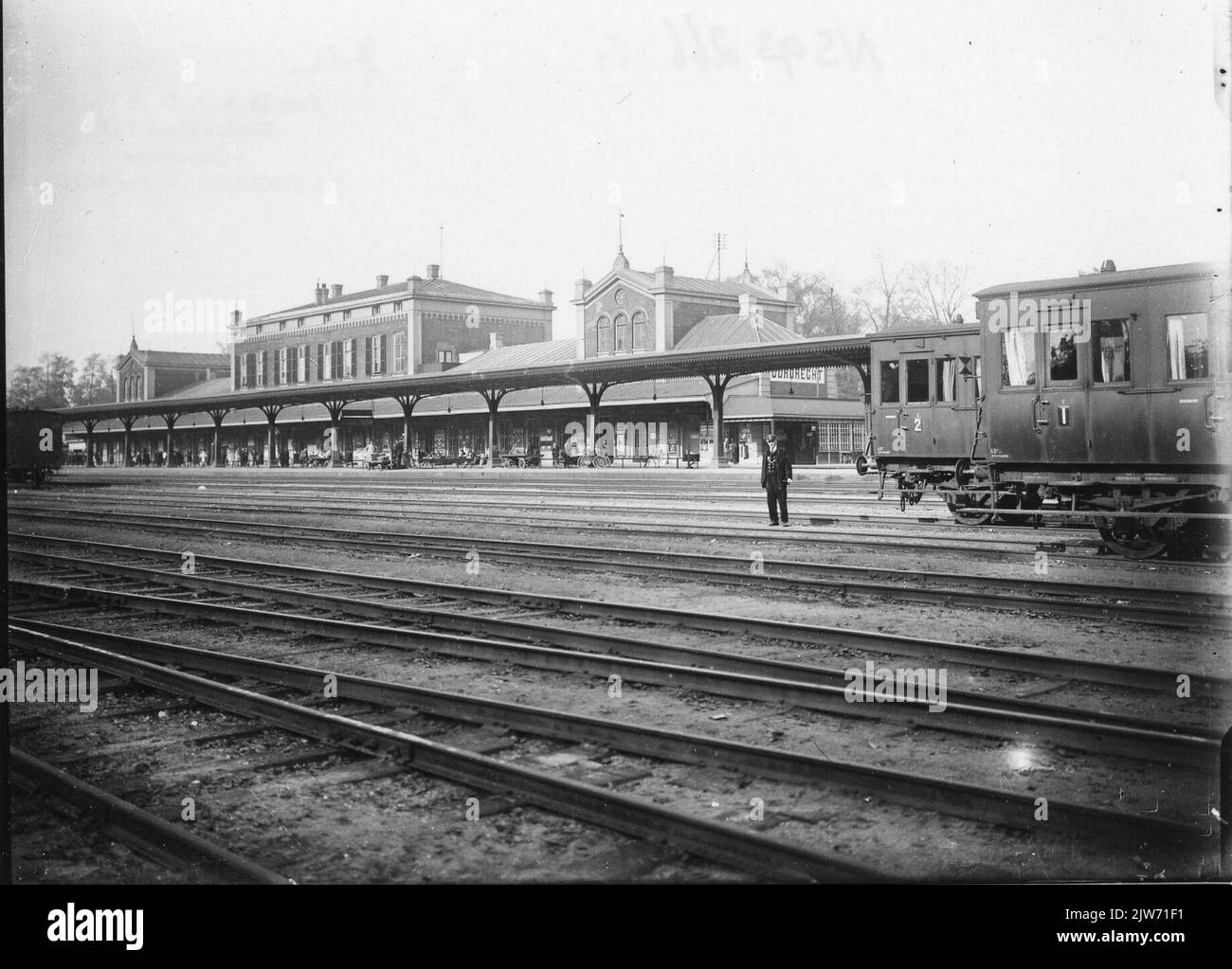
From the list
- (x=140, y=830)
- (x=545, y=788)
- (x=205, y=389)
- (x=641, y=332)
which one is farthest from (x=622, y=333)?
(x=140, y=830)

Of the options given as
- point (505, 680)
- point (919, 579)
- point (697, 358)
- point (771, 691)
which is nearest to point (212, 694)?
point (505, 680)

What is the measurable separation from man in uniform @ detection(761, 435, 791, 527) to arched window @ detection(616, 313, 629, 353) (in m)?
45.1

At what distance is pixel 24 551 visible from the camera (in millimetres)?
16359

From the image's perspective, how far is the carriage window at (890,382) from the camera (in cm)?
1922

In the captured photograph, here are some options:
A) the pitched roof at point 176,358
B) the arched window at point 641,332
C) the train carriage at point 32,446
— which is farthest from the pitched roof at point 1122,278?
the pitched roof at point 176,358

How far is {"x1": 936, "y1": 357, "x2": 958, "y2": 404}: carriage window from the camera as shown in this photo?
59.7 feet

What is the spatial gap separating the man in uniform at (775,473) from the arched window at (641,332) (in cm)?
4385

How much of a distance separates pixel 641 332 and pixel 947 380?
146 feet

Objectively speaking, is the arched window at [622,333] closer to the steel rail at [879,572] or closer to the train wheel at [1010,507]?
the steel rail at [879,572]

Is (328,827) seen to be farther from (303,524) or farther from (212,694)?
(303,524)

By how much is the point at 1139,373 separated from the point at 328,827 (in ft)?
38.7

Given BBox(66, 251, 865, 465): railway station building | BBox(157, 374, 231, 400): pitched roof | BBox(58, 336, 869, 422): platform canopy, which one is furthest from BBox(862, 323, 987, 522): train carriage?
BBox(157, 374, 231, 400): pitched roof

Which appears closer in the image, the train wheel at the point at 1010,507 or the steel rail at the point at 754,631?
the steel rail at the point at 754,631

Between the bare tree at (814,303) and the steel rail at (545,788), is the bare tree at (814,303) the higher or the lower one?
the higher one
